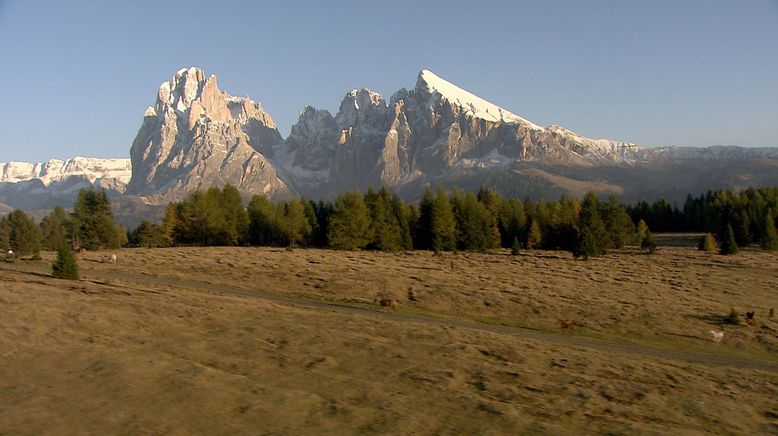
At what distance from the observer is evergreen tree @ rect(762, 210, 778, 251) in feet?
333

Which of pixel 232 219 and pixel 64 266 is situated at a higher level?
pixel 232 219

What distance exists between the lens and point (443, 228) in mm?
95625

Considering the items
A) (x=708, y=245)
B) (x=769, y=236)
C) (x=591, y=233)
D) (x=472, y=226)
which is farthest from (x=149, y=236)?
(x=769, y=236)

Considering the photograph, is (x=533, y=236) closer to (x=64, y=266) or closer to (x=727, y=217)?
(x=727, y=217)

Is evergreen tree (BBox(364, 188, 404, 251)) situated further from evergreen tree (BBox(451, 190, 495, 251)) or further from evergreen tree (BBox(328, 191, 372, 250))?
evergreen tree (BBox(451, 190, 495, 251))

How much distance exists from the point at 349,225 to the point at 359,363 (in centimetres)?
7311

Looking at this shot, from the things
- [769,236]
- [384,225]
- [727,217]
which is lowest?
[769,236]

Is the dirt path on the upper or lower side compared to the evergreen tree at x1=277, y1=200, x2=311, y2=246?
lower

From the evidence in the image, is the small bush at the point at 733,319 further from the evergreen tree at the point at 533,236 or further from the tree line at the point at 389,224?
the evergreen tree at the point at 533,236

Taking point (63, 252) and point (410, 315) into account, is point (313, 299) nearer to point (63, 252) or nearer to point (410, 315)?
Answer: point (410, 315)

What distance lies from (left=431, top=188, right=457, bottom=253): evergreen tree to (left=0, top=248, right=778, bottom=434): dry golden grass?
48.3 metres

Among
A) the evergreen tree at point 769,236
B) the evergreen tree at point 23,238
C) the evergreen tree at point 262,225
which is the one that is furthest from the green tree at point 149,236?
the evergreen tree at point 769,236

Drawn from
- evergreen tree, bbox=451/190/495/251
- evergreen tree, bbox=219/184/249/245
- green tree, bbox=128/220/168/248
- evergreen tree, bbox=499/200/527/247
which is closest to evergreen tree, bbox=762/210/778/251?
evergreen tree, bbox=499/200/527/247

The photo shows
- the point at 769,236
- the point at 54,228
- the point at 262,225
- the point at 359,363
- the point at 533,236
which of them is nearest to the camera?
the point at 359,363
